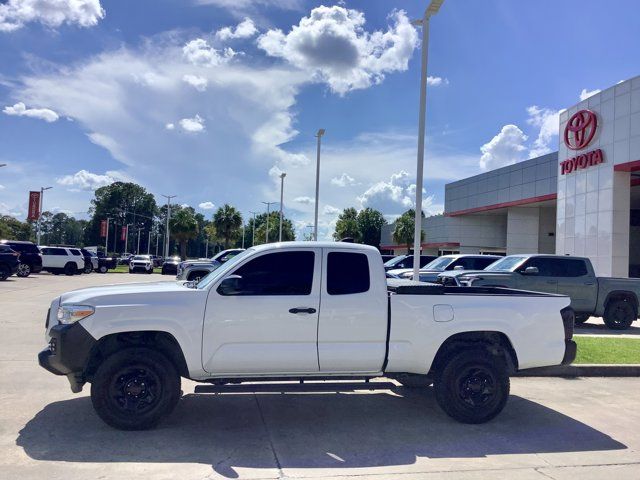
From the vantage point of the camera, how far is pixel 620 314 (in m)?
14.6

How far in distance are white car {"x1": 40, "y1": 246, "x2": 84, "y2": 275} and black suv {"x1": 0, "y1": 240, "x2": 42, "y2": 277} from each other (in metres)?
4.02

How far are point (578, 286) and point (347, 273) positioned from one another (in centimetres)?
1030

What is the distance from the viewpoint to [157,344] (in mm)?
5773

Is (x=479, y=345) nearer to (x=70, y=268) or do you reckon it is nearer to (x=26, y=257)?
(x=26, y=257)

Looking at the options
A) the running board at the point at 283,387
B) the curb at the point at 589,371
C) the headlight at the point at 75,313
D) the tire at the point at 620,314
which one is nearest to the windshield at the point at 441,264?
the tire at the point at 620,314

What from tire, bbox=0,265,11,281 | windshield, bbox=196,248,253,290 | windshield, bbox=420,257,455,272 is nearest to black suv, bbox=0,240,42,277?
tire, bbox=0,265,11,281

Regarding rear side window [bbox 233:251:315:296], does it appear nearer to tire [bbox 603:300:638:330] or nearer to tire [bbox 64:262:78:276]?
tire [bbox 603:300:638:330]

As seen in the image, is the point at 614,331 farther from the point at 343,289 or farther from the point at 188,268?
A: the point at 188,268

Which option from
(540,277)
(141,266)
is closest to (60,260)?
(141,266)

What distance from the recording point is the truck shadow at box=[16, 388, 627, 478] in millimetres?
5036

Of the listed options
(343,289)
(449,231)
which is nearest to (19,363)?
(343,289)

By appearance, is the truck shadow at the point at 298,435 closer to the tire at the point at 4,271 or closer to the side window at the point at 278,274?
the side window at the point at 278,274

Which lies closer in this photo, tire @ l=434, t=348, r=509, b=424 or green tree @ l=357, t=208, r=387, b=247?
tire @ l=434, t=348, r=509, b=424

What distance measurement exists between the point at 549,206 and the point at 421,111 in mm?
30699
